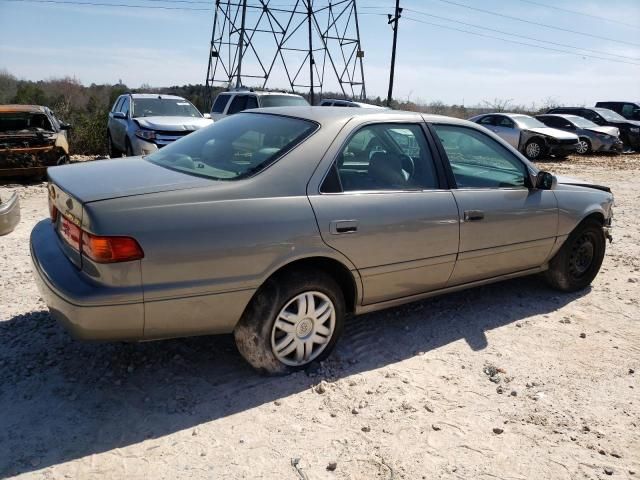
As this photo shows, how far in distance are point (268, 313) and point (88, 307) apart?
95 centimetres

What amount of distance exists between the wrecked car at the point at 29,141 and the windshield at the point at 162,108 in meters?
1.56

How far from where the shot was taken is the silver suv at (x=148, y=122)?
996cm

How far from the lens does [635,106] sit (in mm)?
23688

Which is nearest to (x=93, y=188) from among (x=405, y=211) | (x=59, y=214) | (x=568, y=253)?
(x=59, y=214)

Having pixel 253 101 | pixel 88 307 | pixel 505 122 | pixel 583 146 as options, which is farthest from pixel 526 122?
pixel 88 307

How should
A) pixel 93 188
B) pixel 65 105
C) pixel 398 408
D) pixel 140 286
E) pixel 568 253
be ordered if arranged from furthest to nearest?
pixel 65 105, pixel 568 253, pixel 398 408, pixel 93 188, pixel 140 286

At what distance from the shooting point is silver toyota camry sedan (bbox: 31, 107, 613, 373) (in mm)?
2600

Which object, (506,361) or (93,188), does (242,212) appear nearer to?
(93,188)

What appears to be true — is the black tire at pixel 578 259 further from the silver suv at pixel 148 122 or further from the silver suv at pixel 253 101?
the silver suv at pixel 253 101

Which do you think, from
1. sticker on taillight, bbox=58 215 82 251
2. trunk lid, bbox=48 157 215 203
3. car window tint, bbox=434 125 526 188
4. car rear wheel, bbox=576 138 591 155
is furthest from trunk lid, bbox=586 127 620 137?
sticker on taillight, bbox=58 215 82 251

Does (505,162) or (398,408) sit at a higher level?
(505,162)

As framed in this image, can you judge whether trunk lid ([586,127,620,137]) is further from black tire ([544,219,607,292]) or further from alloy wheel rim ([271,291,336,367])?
alloy wheel rim ([271,291,336,367])

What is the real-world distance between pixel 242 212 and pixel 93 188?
31.4 inches

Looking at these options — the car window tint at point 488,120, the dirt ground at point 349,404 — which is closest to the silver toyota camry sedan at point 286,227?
the dirt ground at point 349,404
